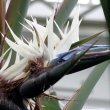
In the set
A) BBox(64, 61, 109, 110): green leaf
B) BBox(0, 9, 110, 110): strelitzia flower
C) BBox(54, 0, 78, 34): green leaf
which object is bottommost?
BBox(64, 61, 109, 110): green leaf

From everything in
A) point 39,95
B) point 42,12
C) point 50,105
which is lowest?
point 42,12

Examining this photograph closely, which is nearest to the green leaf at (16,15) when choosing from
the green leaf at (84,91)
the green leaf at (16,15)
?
the green leaf at (16,15)

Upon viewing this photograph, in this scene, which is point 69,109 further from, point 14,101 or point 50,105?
point 14,101

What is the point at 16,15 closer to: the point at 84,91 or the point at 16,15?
the point at 16,15

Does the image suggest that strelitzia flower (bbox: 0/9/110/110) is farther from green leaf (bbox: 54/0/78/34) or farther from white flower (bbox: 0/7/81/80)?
green leaf (bbox: 54/0/78/34)

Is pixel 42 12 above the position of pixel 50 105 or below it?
below

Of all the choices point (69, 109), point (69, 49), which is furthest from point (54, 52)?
point (69, 109)

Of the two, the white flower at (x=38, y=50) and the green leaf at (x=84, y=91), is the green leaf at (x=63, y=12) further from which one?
the white flower at (x=38, y=50)

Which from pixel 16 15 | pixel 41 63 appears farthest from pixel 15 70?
pixel 16 15

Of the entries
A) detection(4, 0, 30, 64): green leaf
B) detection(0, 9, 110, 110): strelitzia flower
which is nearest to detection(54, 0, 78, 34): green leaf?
detection(4, 0, 30, 64): green leaf

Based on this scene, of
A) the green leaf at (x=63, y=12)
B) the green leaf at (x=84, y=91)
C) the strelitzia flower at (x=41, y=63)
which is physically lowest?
the green leaf at (x=84, y=91)

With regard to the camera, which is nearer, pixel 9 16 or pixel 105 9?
pixel 105 9
